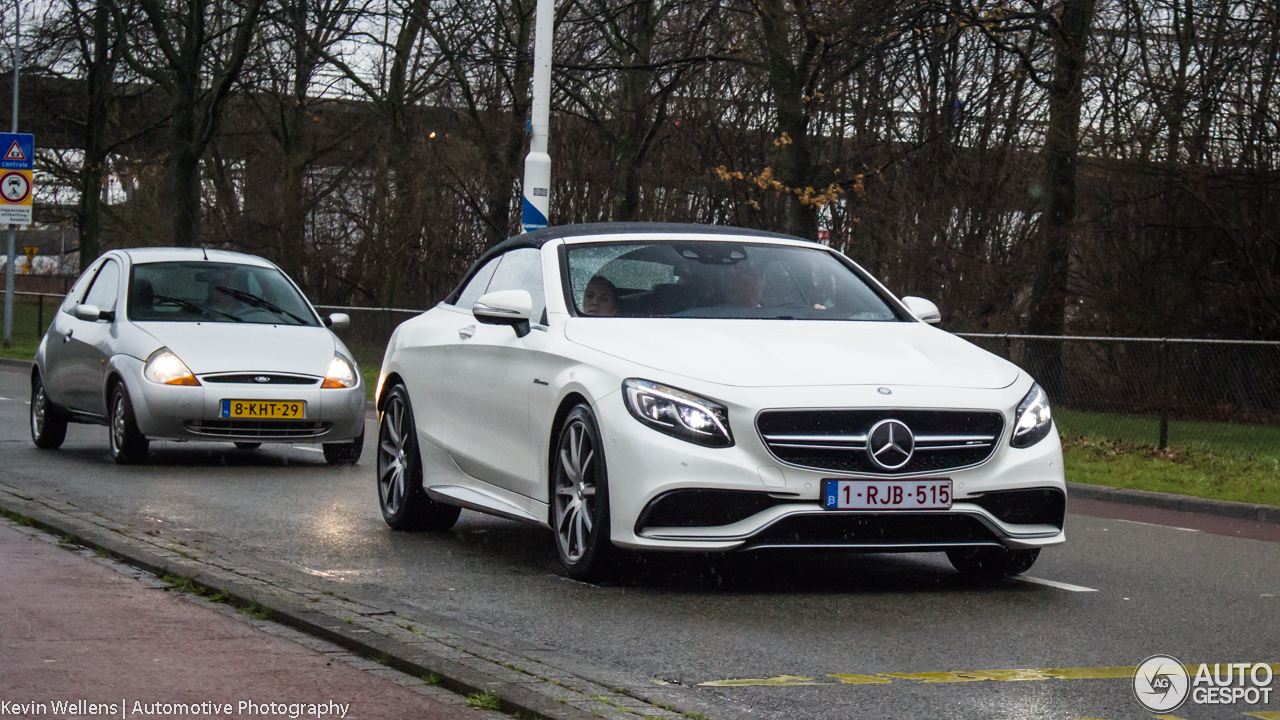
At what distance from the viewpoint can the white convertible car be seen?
23.3ft

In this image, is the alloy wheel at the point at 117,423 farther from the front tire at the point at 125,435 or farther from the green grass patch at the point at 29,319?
the green grass patch at the point at 29,319

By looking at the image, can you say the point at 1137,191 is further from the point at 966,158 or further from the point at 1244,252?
the point at 966,158

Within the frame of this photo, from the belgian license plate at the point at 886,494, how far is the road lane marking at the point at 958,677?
131 cm

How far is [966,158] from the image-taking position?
28.3 m

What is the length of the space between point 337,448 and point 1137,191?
11376mm

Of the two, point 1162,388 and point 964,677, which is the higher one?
point 1162,388

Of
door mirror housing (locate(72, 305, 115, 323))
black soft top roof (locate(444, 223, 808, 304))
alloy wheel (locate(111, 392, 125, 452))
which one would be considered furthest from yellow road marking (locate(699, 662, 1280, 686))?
door mirror housing (locate(72, 305, 115, 323))

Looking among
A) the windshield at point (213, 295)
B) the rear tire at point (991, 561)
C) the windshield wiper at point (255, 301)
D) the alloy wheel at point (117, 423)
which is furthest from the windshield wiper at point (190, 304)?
the rear tire at point (991, 561)

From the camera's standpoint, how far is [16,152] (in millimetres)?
32656

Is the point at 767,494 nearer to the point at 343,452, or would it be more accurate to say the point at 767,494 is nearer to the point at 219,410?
the point at 219,410

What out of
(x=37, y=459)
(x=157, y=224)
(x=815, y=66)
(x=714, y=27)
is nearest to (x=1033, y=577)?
(x=37, y=459)

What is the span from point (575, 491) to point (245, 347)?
6314 millimetres

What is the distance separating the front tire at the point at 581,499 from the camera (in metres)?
7.41

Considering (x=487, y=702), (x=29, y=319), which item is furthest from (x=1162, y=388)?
(x=29, y=319)
